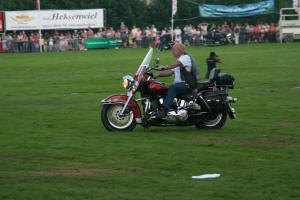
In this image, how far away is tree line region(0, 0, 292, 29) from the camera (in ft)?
199

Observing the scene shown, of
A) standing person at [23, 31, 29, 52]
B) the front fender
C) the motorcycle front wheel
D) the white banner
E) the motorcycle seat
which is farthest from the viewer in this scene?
the white banner

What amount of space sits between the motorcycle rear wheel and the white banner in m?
44.2

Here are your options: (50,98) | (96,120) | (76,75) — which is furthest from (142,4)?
(96,120)

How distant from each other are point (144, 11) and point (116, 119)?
50816 mm

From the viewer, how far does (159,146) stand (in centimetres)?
1034

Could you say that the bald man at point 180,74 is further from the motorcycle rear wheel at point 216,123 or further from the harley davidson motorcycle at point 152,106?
the motorcycle rear wheel at point 216,123

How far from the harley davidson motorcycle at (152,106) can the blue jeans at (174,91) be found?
14 centimetres

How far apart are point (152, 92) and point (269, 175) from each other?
4436 mm

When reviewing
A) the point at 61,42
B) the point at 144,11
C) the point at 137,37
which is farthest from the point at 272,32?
the point at 61,42

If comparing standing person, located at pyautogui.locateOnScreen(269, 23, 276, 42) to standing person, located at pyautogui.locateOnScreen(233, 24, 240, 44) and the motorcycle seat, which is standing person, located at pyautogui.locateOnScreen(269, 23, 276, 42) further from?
the motorcycle seat

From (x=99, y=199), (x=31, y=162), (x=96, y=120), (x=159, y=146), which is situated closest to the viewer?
(x=99, y=199)

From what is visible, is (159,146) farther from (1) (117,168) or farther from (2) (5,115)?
(2) (5,115)

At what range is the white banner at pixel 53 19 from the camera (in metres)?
55.8

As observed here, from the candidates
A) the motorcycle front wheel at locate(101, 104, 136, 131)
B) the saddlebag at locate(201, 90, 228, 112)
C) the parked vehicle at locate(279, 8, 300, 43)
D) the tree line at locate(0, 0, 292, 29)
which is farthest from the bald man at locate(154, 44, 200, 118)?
the tree line at locate(0, 0, 292, 29)
